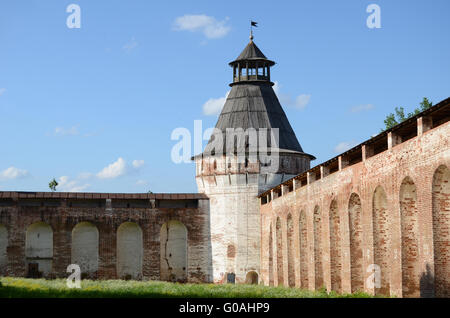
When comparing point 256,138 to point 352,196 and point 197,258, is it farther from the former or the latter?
point 352,196

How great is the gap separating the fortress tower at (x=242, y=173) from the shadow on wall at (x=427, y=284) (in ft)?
59.9

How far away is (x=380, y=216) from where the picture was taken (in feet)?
75.1

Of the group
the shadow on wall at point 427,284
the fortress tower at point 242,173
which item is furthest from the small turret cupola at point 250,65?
the shadow on wall at point 427,284

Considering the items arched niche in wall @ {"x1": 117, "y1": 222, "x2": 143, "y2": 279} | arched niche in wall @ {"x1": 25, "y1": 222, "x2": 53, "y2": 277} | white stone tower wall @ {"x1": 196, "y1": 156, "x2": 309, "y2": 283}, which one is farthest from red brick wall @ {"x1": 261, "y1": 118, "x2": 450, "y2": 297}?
arched niche in wall @ {"x1": 25, "y1": 222, "x2": 53, "y2": 277}

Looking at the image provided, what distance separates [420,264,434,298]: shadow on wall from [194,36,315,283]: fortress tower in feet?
59.9

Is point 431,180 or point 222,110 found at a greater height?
point 222,110

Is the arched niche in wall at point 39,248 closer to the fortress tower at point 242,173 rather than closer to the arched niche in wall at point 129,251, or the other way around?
the arched niche in wall at point 129,251

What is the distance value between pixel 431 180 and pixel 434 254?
5.86ft

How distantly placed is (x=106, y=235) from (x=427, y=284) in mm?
21040

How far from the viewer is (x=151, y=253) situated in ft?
121

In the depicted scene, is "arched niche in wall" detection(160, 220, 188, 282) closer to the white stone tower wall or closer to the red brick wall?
the white stone tower wall

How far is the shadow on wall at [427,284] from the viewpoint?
1856 centimetres
